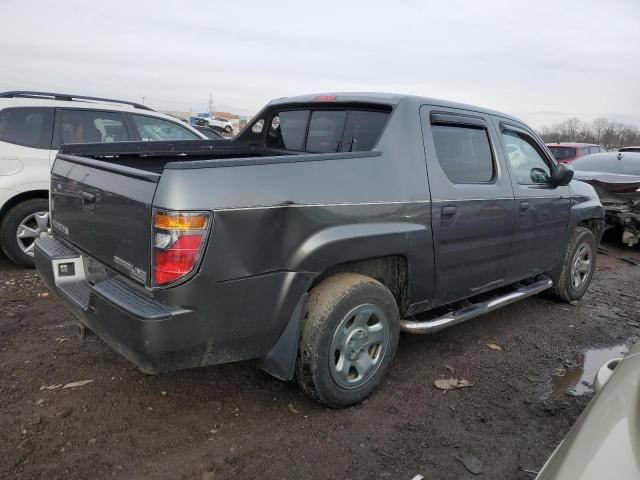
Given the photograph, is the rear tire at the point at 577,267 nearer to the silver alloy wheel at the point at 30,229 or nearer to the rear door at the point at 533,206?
the rear door at the point at 533,206

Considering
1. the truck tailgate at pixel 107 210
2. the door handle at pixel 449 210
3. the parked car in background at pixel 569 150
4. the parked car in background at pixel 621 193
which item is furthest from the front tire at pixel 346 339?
the parked car in background at pixel 569 150

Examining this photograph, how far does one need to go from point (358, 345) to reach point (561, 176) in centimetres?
265

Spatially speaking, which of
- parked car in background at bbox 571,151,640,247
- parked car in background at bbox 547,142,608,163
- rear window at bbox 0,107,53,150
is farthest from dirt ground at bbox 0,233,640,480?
parked car in background at bbox 547,142,608,163

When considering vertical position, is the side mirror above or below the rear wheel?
above

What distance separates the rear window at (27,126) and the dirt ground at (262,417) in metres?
2.23

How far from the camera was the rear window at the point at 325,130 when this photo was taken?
339 centimetres

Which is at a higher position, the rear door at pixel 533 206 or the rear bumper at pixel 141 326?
the rear door at pixel 533 206

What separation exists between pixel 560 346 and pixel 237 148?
3295 mm

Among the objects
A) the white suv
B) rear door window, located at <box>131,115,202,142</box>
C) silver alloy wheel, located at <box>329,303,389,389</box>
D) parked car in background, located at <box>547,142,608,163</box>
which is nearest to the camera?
silver alloy wheel, located at <box>329,303,389,389</box>

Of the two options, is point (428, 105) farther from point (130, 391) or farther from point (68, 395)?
point (68, 395)

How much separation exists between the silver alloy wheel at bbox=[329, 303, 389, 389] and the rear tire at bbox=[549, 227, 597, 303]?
280cm

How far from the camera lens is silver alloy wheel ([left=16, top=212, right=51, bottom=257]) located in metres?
5.45

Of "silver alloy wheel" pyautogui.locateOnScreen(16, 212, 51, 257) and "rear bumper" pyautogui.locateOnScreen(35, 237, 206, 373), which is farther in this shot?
"silver alloy wheel" pyautogui.locateOnScreen(16, 212, 51, 257)

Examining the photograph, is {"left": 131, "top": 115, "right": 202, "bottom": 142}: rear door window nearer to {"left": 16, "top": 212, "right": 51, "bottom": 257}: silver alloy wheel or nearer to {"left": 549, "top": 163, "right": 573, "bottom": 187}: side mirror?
{"left": 16, "top": 212, "right": 51, "bottom": 257}: silver alloy wheel
